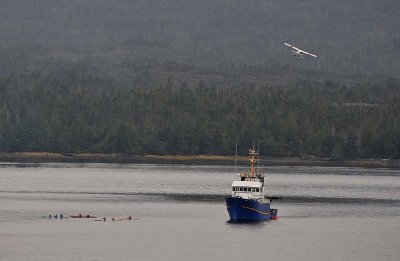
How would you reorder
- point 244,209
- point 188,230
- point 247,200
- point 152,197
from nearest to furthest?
point 188,230 < point 247,200 < point 244,209 < point 152,197

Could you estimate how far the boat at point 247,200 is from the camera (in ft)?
445

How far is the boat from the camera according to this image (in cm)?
13575

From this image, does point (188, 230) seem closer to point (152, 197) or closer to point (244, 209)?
point (244, 209)

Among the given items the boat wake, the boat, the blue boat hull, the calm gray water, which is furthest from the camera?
the boat wake

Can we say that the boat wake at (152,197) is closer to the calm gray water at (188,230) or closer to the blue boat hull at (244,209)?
the calm gray water at (188,230)

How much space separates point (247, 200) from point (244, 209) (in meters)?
1.11

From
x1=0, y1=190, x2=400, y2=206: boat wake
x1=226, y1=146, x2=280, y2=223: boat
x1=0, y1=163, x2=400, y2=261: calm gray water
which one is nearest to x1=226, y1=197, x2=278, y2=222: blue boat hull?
x1=226, y1=146, x2=280, y2=223: boat

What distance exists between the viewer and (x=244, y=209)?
135875 millimetres

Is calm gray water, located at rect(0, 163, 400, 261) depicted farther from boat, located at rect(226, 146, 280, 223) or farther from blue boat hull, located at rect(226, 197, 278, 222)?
boat, located at rect(226, 146, 280, 223)

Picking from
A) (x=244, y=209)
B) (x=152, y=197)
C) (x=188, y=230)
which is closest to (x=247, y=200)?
(x=244, y=209)

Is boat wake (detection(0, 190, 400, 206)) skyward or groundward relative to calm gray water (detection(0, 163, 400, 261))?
skyward

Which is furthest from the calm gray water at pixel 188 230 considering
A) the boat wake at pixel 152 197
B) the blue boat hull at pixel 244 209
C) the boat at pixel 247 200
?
the boat at pixel 247 200

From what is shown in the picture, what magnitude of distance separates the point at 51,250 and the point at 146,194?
7889cm

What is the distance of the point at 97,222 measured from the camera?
138625 mm
